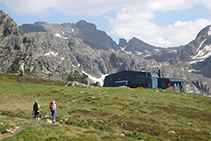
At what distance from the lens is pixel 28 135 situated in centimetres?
1981

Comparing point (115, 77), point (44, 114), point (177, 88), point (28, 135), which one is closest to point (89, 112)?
point (44, 114)

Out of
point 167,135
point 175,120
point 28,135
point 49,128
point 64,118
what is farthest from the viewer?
point 175,120

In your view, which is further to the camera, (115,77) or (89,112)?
(115,77)

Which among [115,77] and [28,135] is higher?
[115,77]

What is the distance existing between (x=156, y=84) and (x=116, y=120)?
64970 millimetres

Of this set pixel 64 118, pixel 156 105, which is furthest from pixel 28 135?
pixel 156 105

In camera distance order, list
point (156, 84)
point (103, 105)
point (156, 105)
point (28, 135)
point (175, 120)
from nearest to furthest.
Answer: point (28, 135), point (175, 120), point (103, 105), point (156, 105), point (156, 84)

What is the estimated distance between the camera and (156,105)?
45938 mm

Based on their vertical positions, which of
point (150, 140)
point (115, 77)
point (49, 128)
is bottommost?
point (150, 140)

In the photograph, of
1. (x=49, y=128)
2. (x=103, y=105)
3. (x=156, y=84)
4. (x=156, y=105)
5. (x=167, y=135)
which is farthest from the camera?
(x=156, y=84)

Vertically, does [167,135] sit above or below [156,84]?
below

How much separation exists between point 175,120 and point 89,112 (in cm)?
1605

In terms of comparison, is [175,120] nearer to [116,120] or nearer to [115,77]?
[116,120]

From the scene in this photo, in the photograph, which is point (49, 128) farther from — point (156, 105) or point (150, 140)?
point (156, 105)
